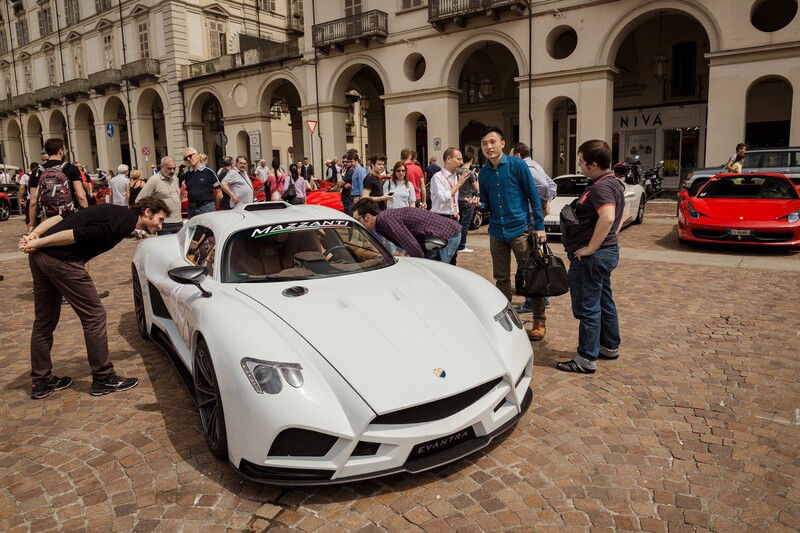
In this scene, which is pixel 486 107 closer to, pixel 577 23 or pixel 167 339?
pixel 577 23

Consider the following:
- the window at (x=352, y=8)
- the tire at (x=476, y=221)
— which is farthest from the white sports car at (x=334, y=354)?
the window at (x=352, y=8)

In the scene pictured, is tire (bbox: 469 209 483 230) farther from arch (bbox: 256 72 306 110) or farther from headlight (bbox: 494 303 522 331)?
arch (bbox: 256 72 306 110)

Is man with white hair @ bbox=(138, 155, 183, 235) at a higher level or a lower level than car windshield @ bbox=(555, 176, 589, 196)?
higher

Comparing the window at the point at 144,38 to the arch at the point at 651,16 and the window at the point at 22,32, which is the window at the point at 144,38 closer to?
the window at the point at 22,32

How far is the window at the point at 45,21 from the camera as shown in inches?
1670

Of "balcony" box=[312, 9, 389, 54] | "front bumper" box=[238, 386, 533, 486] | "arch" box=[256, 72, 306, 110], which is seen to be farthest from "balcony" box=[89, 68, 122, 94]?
"front bumper" box=[238, 386, 533, 486]

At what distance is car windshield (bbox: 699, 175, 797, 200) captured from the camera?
31.7ft

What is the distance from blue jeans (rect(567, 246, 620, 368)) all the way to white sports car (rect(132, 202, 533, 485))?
855 mm

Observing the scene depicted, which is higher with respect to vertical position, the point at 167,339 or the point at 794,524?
the point at 167,339

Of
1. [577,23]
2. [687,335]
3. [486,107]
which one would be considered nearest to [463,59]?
[577,23]

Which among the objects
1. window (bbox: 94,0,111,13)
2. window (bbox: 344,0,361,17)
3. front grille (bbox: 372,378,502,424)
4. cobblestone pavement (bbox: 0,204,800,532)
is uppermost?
window (bbox: 94,0,111,13)

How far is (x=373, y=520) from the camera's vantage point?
262 cm

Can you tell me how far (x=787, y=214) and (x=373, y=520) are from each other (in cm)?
921

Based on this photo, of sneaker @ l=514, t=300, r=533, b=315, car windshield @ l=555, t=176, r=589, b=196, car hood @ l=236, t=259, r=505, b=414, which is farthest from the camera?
car windshield @ l=555, t=176, r=589, b=196
